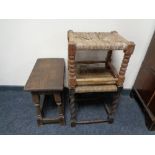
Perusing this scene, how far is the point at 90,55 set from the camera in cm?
150

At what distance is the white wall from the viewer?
1348 mm

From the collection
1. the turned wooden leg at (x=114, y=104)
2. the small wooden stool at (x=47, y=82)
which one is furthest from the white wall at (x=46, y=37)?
the turned wooden leg at (x=114, y=104)

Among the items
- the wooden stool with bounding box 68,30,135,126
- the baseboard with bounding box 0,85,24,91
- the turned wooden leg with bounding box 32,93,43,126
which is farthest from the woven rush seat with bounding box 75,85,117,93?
the baseboard with bounding box 0,85,24,91

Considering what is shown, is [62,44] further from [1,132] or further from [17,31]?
[1,132]

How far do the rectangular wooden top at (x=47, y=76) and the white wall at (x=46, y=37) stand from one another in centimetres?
14

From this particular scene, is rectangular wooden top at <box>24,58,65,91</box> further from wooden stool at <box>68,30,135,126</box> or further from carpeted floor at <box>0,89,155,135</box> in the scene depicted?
carpeted floor at <box>0,89,155,135</box>

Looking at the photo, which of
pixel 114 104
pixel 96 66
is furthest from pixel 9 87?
pixel 114 104

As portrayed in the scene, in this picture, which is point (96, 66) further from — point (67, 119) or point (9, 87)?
point (9, 87)

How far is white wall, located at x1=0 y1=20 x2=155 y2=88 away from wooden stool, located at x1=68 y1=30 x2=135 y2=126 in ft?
0.56

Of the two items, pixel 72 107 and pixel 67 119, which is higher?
pixel 72 107

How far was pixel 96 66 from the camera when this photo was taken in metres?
1.46

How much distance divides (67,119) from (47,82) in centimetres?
47

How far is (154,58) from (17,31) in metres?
1.23
